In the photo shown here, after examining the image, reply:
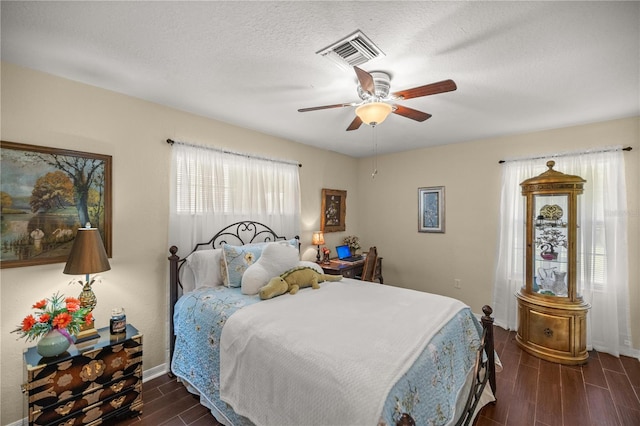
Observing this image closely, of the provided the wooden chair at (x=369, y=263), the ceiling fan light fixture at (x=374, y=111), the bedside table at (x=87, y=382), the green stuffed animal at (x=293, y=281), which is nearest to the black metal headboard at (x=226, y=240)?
the bedside table at (x=87, y=382)

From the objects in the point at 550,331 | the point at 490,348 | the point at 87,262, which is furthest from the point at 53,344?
the point at 550,331

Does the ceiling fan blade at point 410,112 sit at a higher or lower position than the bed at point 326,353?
higher

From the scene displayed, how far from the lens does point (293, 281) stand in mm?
2596

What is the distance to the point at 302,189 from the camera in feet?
13.6

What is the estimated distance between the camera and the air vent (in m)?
1.62

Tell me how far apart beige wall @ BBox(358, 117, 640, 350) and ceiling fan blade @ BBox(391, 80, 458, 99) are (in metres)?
2.52

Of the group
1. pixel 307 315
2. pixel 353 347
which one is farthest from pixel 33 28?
pixel 353 347

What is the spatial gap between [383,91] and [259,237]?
2.22m

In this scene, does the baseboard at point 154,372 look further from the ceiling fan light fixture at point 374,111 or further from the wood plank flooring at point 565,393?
the ceiling fan light fixture at point 374,111

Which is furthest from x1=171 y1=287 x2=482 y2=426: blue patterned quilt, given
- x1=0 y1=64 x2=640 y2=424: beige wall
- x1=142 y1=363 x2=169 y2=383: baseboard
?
x1=0 y1=64 x2=640 y2=424: beige wall

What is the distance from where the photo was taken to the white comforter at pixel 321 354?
1271mm

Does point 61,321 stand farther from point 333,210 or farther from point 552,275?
point 552,275

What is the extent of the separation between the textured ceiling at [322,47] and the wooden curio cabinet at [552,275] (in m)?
0.82

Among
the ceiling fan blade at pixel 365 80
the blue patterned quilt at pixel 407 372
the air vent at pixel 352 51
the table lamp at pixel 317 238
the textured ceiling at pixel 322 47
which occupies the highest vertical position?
the textured ceiling at pixel 322 47
